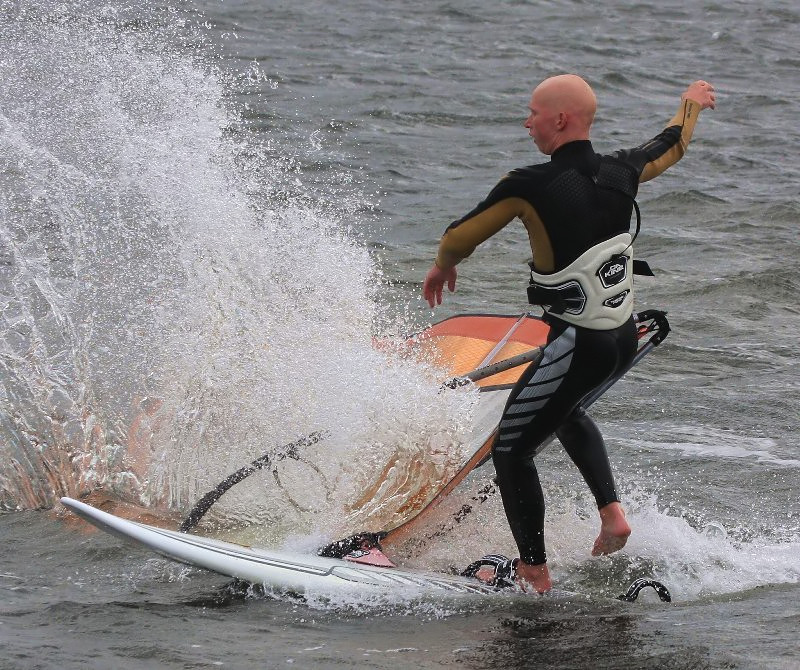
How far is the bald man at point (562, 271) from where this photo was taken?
441cm

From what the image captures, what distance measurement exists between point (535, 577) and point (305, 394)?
167 centimetres

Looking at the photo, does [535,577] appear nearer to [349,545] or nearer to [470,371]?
[349,545]

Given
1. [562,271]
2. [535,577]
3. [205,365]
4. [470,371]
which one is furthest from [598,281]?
[205,365]

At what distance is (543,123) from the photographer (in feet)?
14.6

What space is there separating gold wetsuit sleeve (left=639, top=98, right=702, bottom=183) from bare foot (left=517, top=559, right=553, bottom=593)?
1.68 meters

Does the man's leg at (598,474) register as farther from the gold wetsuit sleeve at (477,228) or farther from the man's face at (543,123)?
the man's face at (543,123)

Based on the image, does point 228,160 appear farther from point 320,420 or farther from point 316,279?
point 320,420

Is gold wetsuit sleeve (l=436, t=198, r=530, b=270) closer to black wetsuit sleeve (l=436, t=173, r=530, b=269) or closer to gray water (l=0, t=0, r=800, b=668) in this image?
black wetsuit sleeve (l=436, t=173, r=530, b=269)

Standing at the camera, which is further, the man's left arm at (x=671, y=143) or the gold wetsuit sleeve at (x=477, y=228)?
the man's left arm at (x=671, y=143)

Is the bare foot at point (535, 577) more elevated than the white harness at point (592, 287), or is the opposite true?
the white harness at point (592, 287)

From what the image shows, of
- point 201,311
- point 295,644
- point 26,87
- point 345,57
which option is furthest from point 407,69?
point 295,644

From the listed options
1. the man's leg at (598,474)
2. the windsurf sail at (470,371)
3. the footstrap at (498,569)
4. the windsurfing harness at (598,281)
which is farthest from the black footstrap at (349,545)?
the windsurfing harness at (598,281)

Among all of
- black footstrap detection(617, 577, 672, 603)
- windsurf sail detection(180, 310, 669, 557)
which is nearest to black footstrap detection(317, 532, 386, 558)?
windsurf sail detection(180, 310, 669, 557)

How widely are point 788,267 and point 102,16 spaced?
11.9 meters
